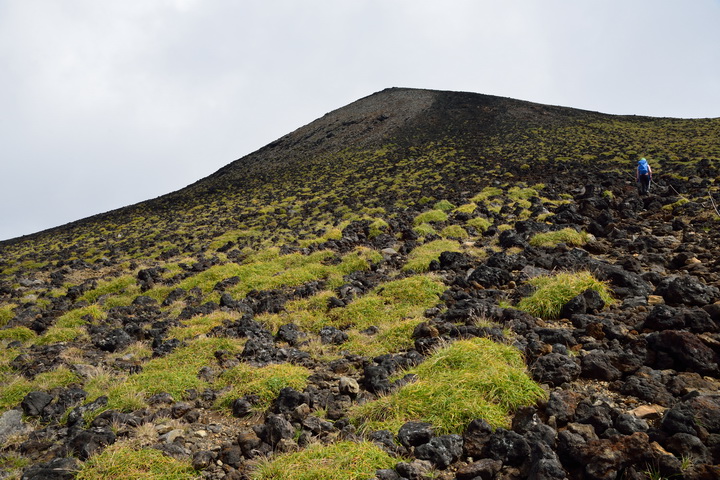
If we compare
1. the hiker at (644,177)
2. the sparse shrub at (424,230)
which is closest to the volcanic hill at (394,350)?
the sparse shrub at (424,230)

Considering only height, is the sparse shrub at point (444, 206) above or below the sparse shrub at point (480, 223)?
above

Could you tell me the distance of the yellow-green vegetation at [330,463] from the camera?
4164mm

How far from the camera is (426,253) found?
13367mm

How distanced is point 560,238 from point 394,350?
298 inches

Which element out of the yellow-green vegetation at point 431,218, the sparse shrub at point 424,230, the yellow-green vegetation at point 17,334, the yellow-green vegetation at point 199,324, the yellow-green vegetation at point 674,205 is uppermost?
the yellow-green vegetation at point 431,218

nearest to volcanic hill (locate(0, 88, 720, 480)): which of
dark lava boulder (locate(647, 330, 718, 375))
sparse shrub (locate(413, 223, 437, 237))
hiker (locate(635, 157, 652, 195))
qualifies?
dark lava boulder (locate(647, 330, 718, 375))

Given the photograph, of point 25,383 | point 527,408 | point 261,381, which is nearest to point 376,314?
point 261,381

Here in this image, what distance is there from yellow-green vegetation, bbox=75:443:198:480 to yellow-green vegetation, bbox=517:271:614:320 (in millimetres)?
6272

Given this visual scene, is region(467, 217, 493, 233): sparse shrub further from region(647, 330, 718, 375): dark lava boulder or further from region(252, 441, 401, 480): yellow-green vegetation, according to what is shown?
region(252, 441, 401, 480): yellow-green vegetation

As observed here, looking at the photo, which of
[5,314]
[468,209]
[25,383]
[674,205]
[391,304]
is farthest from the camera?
[468,209]

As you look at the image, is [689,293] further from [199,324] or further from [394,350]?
[199,324]

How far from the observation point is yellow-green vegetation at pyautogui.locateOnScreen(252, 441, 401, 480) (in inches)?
164

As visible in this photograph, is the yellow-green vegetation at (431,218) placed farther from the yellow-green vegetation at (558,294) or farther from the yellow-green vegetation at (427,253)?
the yellow-green vegetation at (558,294)

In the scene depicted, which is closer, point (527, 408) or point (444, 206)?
point (527, 408)
